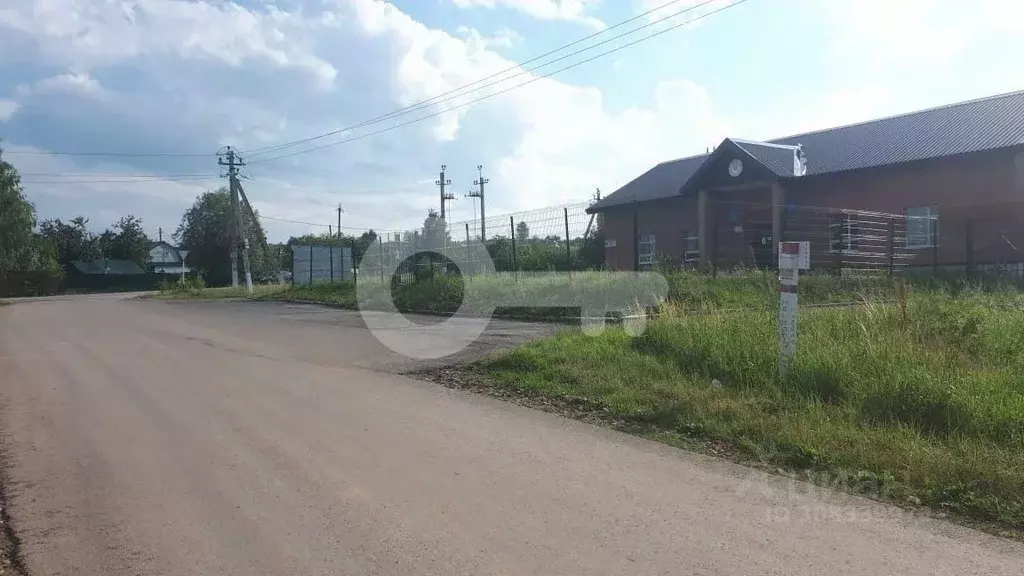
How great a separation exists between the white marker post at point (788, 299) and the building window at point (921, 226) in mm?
19786

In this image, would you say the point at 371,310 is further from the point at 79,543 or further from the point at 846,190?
the point at 846,190

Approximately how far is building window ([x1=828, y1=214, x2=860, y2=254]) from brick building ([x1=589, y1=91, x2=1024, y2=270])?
0.04 m

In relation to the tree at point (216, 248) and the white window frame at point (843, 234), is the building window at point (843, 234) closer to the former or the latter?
the white window frame at point (843, 234)

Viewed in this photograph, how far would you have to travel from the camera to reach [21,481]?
15.9 ft

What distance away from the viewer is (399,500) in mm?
4281

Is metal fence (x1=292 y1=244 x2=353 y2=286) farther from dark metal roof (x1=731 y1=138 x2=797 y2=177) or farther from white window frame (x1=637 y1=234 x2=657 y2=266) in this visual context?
dark metal roof (x1=731 y1=138 x2=797 y2=177)

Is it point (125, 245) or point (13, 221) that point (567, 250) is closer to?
point (13, 221)

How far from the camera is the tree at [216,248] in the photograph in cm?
6419

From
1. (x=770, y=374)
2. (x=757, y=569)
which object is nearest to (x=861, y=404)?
(x=770, y=374)

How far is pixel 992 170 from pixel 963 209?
4.80 feet

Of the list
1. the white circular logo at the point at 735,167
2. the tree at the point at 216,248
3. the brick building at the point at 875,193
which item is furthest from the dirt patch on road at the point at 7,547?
the tree at the point at 216,248

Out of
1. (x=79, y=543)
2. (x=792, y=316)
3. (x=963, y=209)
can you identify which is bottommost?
(x=79, y=543)

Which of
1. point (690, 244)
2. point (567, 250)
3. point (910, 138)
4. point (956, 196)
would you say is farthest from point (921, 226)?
point (567, 250)

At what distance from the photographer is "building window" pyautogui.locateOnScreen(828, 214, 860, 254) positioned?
20.3 metres
